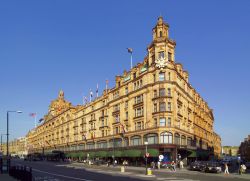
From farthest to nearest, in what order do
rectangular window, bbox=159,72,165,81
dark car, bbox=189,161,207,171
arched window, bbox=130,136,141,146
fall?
arched window, bbox=130,136,141,146, rectangular window, bbox=159,72,165,81, dark car, bbox=189,161,207,171

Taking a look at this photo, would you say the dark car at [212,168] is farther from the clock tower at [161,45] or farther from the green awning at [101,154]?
the green awning at [101,154]

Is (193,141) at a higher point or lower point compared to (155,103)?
lower

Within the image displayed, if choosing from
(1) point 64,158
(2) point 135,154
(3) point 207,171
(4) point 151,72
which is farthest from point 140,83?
(1) point 64,158

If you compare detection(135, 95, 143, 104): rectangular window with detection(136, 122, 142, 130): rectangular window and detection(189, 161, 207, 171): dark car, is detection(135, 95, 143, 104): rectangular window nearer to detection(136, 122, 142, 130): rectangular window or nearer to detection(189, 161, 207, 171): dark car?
detection(136, 122, 142, 130): rectangular window

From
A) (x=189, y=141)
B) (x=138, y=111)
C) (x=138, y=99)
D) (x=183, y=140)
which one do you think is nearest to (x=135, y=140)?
(x=138, y=111)

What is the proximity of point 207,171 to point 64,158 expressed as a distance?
82186mm

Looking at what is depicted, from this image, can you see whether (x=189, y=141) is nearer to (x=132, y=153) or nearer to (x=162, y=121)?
(x=132, y=153)

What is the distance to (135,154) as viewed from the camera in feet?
254

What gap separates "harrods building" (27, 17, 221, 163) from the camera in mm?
72312

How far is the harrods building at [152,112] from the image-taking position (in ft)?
237

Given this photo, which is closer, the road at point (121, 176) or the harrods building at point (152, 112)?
the road at point (121, 176)

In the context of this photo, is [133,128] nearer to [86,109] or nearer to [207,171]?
[207,171]

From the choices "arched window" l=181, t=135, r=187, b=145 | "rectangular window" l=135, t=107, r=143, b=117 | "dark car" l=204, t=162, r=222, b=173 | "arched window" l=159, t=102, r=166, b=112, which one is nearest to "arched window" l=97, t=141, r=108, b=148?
"rectangular window" l=135, t=107, r=143, b=117

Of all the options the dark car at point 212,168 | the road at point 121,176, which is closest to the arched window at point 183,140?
the dark car at point 212,168
